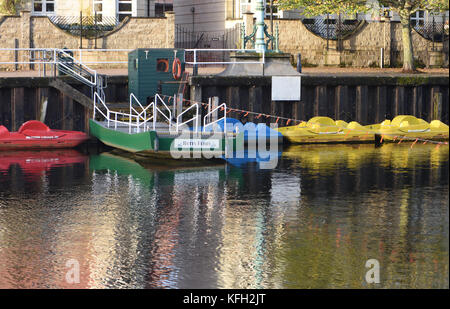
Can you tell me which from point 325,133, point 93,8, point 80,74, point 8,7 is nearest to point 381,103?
point 325,133

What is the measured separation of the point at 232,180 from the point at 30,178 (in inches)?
175

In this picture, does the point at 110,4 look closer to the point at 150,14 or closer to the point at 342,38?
the point at 150,14

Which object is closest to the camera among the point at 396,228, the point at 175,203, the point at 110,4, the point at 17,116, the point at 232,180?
the point at 396,228

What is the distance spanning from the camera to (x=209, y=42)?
141ft

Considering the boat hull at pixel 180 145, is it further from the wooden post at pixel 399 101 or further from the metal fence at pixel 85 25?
the metal fence at pixel 85 25

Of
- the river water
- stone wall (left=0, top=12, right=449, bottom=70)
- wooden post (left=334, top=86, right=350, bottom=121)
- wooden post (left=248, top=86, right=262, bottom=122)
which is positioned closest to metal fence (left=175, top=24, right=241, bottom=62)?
stone wall (left=0, top=12, right=449, bottom=70)

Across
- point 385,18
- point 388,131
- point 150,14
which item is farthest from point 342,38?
point 388,131

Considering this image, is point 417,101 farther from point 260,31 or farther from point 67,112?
point 67,112

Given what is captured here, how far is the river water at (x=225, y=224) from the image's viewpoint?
11.3m

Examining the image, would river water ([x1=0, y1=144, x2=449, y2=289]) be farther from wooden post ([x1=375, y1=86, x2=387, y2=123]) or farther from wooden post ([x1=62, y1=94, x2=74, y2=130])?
wooden post ([x1=375, y1=86, x2=387, y2=123])

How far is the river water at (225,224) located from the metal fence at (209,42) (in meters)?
18.2

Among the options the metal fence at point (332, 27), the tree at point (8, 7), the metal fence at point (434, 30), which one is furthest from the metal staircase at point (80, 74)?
the metal fence at point (434, 30)

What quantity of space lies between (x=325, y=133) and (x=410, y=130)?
2.74 metres

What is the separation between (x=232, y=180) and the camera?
64.7 feet
